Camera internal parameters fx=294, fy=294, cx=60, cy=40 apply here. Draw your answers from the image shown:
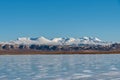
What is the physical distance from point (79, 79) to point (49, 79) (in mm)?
1671

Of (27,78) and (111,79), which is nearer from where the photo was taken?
(111,79)

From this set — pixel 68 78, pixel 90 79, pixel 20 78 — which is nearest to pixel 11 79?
pixel 20 78

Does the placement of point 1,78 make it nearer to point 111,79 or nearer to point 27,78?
point 27,78

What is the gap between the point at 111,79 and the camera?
1580cm

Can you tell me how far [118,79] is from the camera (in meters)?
15.9

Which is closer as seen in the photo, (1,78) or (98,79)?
(98,79)

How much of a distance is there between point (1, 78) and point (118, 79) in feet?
21.8

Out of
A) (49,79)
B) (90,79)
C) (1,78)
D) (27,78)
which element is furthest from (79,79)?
(1,78)

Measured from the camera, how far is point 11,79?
654 inches

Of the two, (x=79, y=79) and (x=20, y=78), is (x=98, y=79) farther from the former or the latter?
(x=20, y=78)

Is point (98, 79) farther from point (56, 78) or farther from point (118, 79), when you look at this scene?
point (56, 78)

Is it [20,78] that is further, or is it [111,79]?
[20,78]

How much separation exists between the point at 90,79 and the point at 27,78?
3.63 metres

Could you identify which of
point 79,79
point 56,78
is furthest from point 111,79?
point 56,78
